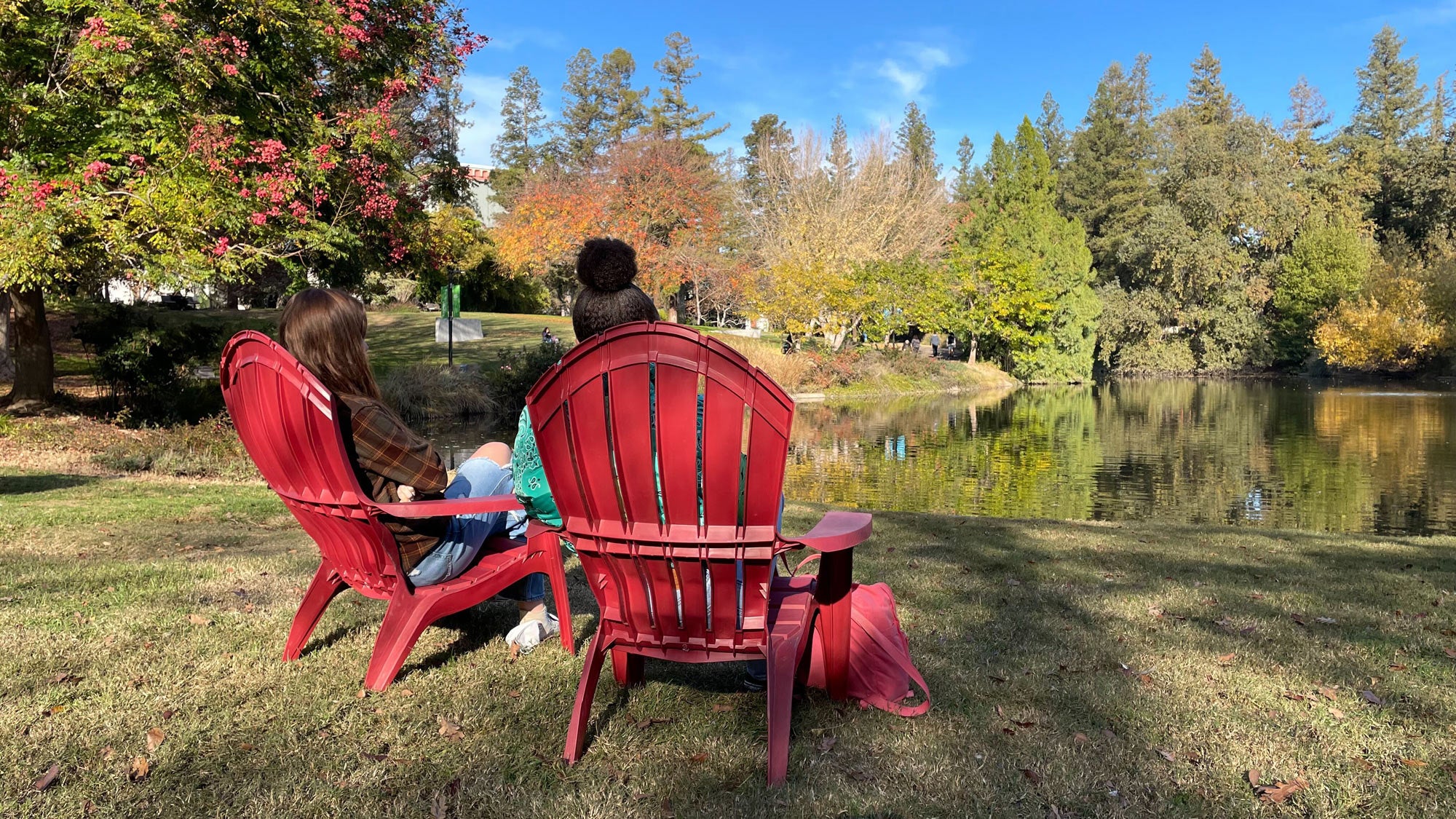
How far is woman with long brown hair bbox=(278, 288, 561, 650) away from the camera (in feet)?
9.28

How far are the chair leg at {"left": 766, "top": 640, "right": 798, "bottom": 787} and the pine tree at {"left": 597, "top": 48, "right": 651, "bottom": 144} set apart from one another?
5363 cm

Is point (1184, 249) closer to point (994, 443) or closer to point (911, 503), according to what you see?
point (994, 443)

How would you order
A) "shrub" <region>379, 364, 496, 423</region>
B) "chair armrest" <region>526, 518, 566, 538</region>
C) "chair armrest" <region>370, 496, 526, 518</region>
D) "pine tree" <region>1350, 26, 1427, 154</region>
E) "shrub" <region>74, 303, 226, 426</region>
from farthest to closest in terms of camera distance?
"pine tree" <region>1350, 26, 1427, 154</region> < "shrub" <region>379, 364, 496, 423</region> < "shrub" <region>74, 303, 226, 426</region> < "chair armrest" <region>526, 518, 566, 538</region> < "chair armrest" <region>370, 496, 526, 518</region>

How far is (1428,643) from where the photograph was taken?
11.8ft

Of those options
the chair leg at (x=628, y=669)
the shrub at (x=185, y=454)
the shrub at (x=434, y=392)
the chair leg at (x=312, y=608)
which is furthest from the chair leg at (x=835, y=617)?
the shrub at (x=434, y=392)

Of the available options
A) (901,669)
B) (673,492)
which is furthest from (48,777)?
(901,669)

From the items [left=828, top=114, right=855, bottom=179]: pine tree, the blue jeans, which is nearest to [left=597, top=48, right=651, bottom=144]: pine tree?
[left=828, top=114, right=855, bottom=179]: pine tree

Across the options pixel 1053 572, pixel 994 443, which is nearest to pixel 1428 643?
Result: pixel 1053 572

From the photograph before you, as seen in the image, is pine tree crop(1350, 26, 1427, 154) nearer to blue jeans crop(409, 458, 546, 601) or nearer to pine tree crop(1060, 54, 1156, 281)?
pine tree crop(1060, 54, 1156, 281)

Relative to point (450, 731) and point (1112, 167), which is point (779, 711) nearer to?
point (450, 731)

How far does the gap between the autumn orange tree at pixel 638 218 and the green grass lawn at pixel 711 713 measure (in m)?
27.4

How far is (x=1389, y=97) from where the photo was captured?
42.7 m

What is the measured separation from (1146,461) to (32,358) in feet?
55.0

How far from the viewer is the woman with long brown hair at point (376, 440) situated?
9.28 ft
